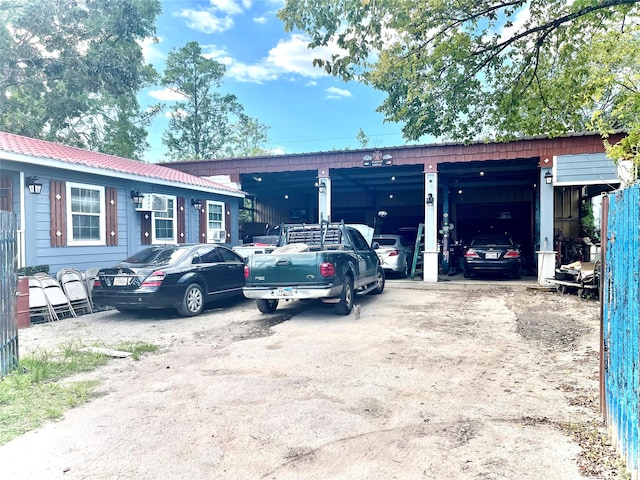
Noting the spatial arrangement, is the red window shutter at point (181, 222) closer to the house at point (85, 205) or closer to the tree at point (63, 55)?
the house at point (85, 205)

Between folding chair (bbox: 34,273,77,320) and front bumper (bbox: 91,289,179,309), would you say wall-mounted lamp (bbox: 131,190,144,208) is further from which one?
front bumper (bbox: 91,289,179,309)

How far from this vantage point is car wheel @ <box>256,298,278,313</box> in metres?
8.52

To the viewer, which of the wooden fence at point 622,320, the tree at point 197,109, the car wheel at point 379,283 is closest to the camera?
the wooden fence at point 622,320

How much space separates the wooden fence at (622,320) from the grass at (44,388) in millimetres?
4418

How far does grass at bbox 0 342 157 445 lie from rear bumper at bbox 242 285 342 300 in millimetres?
2319

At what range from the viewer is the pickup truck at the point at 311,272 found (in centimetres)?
759

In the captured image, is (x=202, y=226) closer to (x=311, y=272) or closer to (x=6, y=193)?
(x=6, y=193)

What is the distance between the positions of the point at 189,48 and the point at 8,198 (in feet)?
96.6

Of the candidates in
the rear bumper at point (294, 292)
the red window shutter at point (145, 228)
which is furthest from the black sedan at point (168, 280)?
the red window shutter at point (145, 228)

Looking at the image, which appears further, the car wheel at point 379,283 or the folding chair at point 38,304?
the car wheel at point 379,283

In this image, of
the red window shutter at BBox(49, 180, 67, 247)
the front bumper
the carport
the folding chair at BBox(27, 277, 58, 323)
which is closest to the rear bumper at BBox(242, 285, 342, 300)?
the front bumper

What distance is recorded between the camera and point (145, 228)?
12.2 m

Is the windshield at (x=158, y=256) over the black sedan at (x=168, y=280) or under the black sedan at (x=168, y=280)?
over

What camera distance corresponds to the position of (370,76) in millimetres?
7184
